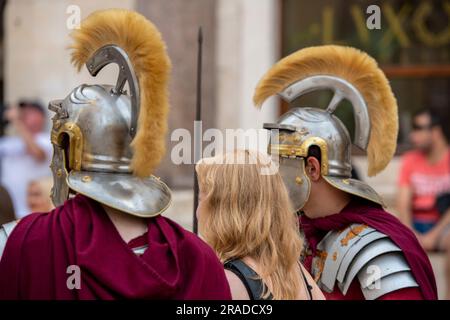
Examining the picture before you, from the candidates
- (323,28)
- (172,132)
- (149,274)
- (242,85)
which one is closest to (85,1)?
(172,132)

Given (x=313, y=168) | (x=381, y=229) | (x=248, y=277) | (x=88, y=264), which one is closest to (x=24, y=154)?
(x=313, y=168)

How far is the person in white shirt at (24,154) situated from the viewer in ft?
21.7

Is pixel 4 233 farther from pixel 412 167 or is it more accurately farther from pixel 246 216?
pixel 412 167

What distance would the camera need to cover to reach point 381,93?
4266mm

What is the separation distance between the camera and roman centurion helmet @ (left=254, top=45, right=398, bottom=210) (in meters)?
4.07

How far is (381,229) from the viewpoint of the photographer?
12.7 ft

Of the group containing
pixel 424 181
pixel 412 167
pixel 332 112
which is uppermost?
pixel 332 112

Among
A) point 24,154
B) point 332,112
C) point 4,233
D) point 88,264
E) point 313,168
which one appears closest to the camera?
point 88,264

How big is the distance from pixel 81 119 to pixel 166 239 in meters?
0.48

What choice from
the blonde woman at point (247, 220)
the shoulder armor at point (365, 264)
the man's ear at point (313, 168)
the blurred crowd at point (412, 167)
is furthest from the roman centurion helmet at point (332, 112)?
the blurred crowd at point (412, 167)

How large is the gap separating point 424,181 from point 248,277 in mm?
4851

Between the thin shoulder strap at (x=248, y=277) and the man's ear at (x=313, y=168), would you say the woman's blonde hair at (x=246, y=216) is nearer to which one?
the thin shoulder strap at (x=248, y=277)

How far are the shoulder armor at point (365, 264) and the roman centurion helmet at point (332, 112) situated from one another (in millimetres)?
249

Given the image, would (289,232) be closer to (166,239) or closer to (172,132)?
(166,239)
